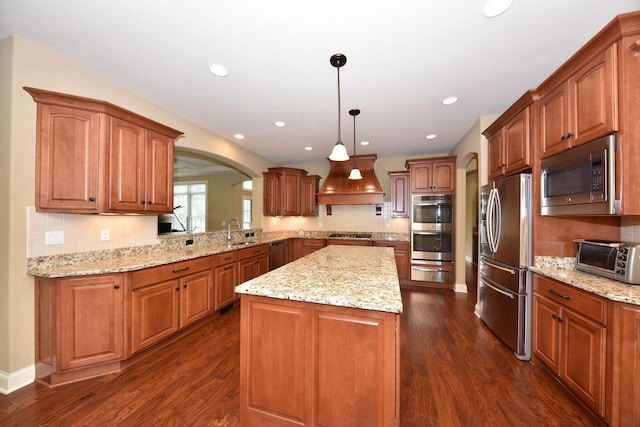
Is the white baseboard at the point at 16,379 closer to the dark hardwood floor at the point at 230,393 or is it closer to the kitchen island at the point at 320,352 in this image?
the dark hardwood floor at the point at 230,393

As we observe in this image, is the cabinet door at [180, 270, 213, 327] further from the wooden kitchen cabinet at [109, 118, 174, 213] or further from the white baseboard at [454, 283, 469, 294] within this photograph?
the white baseboard at [454, 283, 469, 294]

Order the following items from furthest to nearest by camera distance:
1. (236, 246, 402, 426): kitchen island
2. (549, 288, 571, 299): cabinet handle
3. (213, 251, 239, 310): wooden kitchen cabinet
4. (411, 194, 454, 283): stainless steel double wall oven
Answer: (411, 194, 454, 283): stainless steel double wall oven, (213, 251, 239, 310): wooden kitchen cabinet, (549, 288, 571, 299): cabinet handle, (236, 246, 402, 426): kitchen island

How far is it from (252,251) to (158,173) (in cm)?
181

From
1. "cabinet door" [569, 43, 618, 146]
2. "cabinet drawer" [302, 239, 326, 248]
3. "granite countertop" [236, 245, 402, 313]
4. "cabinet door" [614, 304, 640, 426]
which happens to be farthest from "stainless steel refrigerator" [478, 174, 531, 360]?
"cabinet drawer" [302, 239, 326, 248]

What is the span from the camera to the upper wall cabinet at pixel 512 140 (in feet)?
7.42

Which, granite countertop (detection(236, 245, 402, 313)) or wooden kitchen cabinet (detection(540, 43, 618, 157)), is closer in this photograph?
granite countertop (detection(236, 245, 402, 313))

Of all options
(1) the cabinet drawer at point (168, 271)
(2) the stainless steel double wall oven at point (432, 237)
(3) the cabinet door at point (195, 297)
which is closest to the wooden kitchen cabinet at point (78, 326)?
(1) the cabinet drawer at point (168, 271)

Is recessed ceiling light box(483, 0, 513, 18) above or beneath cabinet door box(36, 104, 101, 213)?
above

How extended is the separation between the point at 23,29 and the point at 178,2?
4.37 ft

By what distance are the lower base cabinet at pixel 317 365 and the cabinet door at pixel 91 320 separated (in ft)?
4.60

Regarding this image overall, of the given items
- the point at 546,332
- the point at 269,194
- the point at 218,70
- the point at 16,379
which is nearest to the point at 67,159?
the point at 218,70

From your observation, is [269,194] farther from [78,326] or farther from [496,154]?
[496,154]

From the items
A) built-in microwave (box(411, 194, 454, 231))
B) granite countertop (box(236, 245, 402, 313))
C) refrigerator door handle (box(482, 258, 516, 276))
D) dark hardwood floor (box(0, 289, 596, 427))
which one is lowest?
dark hardwood floor (box(0, 289, 596, 427))

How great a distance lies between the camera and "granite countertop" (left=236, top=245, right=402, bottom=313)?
3.97ft
